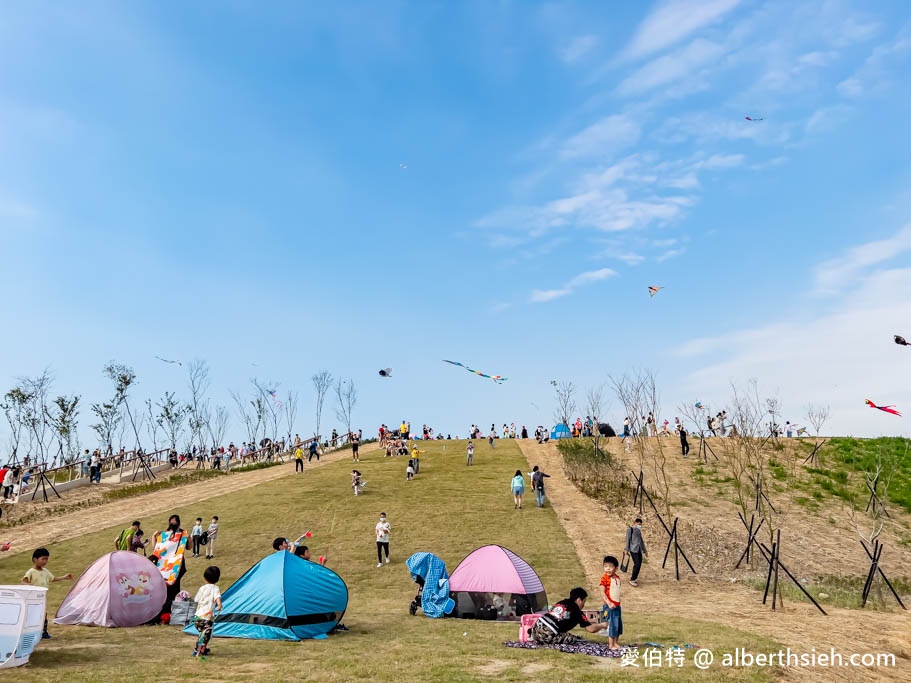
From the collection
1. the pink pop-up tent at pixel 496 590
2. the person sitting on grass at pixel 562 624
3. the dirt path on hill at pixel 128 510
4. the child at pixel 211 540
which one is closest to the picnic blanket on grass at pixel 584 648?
the person sitting on grass at pixel 562 624

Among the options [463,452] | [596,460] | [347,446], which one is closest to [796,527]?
[596,460]

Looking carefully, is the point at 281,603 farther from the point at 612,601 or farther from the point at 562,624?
the point at 612,601

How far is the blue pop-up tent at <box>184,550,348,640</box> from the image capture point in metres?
13.7

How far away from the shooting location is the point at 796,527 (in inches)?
1237

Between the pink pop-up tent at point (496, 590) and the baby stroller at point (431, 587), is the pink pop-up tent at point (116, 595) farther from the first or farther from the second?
the pink pop-up tent at point (496, 590)

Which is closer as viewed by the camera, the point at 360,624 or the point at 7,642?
the point at 7,642

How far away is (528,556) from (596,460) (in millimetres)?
14277

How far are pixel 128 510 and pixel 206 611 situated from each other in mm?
26283

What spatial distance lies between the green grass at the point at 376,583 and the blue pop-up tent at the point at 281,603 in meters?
0.56

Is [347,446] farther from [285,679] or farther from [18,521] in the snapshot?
[285,679]

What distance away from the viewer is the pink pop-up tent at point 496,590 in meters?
16.7

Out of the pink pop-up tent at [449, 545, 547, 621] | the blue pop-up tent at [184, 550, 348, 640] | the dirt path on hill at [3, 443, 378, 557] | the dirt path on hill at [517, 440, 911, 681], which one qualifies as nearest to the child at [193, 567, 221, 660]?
the blue pop-up tent at [184, 550, 348, 640]

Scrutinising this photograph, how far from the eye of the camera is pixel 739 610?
1831 centimetres

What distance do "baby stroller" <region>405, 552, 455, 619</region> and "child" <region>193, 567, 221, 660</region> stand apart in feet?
20.6
